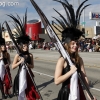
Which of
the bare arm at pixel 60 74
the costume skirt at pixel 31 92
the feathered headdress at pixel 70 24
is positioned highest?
the feathered headdress at pixel 70 24

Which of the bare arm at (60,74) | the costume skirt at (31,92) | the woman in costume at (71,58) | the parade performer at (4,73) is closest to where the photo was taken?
the bare arm at (60,74)

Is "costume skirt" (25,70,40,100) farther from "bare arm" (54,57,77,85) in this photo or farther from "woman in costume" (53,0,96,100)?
"bare arm" (54,57,77,85)

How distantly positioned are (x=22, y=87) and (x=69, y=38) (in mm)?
2316

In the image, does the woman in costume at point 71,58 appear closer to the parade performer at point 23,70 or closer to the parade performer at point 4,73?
the parade performer at point 23,70

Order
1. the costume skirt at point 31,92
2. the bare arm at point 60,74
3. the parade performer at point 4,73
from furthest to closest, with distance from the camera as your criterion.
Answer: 1. the parade performer at point 4,73
2. the costume skirt at point 31,92
3. the bare arm at point 60,74

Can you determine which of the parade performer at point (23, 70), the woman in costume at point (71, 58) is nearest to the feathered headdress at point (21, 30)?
the parade performer at point (23, 70)

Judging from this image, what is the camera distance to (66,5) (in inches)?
137

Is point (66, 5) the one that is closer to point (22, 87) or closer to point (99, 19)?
point (22, 87)

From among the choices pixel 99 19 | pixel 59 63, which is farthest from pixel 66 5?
pixel 99 19

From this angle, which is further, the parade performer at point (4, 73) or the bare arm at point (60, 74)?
the parade performer at point (4, 73)

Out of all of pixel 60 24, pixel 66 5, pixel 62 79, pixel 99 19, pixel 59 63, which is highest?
pixel 99 19

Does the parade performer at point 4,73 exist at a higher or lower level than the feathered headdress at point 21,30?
lower

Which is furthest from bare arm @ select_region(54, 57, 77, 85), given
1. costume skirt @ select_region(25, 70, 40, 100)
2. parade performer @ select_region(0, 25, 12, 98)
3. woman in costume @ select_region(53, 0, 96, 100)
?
parade performer @ select_region(0, 25, 12, 98)

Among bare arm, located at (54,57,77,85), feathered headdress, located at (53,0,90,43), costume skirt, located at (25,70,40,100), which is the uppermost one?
feathered headdress, located at (53,0,90,43)
